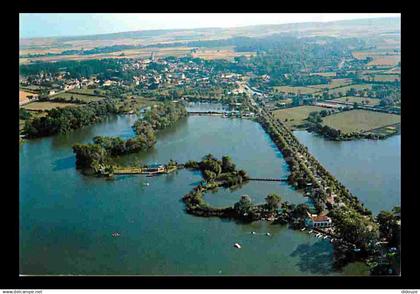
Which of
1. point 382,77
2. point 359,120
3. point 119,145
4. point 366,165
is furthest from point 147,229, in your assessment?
point 382,77

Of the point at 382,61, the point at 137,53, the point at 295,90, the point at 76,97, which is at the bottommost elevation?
the point at 76,97

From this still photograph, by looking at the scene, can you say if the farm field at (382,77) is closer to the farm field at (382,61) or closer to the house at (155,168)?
the farm field at (382,61)

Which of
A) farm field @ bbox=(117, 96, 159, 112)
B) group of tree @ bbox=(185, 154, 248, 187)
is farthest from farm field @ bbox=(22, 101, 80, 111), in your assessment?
group of tree @ bbox=(185, 154, 248, 187)

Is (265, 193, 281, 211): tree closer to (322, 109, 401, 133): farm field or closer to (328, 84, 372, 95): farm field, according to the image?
(322, 109, 401, 133): farm field

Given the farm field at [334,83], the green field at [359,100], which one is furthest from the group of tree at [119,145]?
the farm field at [334,83]

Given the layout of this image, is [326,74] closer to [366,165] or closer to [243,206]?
[366,165]

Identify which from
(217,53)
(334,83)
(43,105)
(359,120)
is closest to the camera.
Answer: (359,120)
